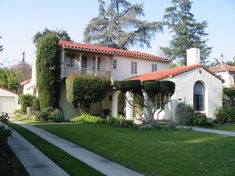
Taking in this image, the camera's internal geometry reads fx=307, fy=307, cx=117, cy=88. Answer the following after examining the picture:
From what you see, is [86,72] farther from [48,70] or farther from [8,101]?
[8,101]

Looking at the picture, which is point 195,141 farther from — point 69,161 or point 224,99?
point 224,99

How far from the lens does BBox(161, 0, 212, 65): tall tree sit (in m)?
53.6

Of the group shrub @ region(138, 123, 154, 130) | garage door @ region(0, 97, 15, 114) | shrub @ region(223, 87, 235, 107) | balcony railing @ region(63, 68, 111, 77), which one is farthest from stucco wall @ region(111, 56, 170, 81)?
garage door @ region(0, 97, 15, 114)

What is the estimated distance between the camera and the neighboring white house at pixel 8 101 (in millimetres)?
43122

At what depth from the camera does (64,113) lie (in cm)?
2861

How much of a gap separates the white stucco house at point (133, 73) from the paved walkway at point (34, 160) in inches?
567

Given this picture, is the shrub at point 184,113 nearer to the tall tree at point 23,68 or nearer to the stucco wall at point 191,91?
the stucco wall at point 191,91

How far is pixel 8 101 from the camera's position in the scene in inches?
1718

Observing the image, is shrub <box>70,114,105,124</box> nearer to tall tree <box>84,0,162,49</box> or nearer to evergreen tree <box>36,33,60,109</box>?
evergreen tree <box>36,33,60,109</box>

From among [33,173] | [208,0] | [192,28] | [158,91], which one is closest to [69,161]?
[33,173]

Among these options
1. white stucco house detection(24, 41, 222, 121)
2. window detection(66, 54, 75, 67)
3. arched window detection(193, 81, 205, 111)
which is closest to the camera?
white stucco house detection(24, 41, 222, 121)

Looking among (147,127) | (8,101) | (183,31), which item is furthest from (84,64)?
(183,31)

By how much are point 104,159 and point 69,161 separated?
119cm

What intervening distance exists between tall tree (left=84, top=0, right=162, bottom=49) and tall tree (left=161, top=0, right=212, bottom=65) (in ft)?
21.0
